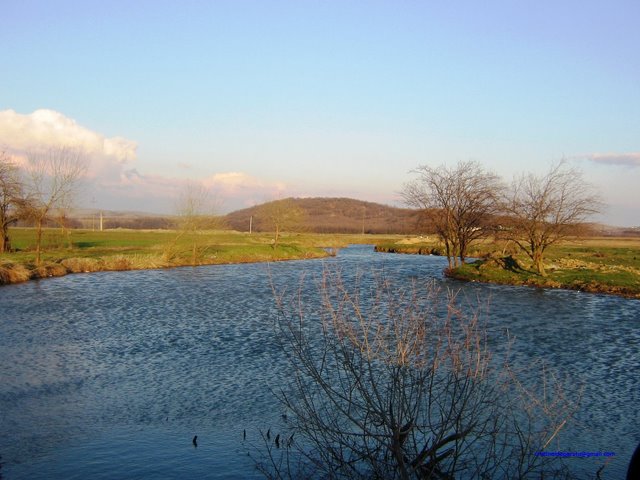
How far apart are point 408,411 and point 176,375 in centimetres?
1009

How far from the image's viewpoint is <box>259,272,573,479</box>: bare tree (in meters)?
6.86

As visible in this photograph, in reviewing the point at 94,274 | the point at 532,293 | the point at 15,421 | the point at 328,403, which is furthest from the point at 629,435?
the point at 94,274

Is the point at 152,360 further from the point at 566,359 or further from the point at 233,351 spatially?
the point at 566,359

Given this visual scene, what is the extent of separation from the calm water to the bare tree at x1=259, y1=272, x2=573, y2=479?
0.90 metres

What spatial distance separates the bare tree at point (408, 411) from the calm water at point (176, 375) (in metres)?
0.90

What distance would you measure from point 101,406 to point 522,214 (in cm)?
3086

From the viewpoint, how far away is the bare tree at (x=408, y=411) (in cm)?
686

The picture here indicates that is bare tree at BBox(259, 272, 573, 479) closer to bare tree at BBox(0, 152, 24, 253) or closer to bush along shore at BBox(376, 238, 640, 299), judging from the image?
bush along shore at BBox(376, 238, 640, 299)

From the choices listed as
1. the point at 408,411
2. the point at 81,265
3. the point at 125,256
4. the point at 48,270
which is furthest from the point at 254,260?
the point at 408,411

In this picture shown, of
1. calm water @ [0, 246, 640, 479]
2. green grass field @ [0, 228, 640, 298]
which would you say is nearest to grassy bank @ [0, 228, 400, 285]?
green grass field @ [0, 228, 640, 298]

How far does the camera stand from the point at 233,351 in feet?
59.7

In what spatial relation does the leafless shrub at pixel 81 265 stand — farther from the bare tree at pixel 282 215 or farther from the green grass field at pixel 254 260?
the bare tree at pixel 282 215

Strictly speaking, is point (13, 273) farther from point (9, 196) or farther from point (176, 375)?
point (176, 375)

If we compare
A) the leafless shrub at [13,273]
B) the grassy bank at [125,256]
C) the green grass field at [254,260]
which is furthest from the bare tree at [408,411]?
the grassy bank at [125,256]
